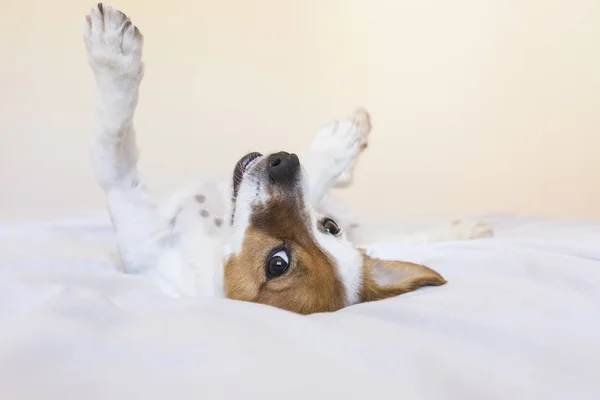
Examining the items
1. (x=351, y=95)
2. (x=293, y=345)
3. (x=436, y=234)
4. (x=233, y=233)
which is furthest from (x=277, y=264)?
(x=351, y=95)

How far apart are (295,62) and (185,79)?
0.64m

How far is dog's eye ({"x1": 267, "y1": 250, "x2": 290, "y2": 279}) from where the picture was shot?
1.20 meters

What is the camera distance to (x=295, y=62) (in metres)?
3.09

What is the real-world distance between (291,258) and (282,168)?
0.23 m

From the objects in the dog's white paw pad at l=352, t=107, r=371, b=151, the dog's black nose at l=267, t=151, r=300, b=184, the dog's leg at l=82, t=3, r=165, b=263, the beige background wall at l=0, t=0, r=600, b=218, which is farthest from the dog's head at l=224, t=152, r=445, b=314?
the beige background wall at l=0, t=0, r=600, b=218

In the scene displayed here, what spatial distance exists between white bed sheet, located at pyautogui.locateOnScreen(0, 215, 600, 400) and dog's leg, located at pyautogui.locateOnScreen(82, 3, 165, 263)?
32cm

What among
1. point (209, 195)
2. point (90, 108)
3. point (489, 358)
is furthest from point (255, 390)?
point (90, 108)

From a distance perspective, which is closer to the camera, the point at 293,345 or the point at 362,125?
the point at 293,345

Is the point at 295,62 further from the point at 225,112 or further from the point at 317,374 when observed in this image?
the point at 317,374

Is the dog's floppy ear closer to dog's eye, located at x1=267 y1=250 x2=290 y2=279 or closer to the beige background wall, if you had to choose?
dog's eye, located at x1=267 y1=250 x2=290 y2=279

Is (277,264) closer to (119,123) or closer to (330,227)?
(330,227)

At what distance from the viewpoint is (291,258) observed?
1217 mm

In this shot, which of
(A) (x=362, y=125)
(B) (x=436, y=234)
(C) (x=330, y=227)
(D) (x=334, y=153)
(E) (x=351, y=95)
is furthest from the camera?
(E) (x=351, y=95)

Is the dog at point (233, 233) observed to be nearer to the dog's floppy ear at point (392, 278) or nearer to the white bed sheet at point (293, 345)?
the dog's floppy ear at point (392, 278)
